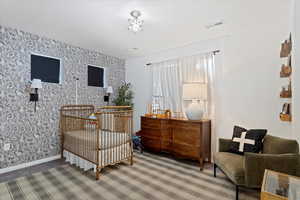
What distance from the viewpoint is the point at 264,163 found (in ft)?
5.68

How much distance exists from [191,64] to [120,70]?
2222 millimetres

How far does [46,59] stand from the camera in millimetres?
3264

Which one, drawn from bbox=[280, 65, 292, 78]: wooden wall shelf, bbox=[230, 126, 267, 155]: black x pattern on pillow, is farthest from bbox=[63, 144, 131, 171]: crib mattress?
bbox=[280, 65, 292, 78]: wooden wall shelf

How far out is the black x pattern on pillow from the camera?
216 centimetres

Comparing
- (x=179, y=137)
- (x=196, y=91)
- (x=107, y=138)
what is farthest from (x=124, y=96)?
(x=196, y=91)

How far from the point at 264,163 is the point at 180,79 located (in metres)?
2.30

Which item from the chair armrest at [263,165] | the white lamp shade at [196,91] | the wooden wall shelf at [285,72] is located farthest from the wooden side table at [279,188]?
the white lamp shade at [196,91]

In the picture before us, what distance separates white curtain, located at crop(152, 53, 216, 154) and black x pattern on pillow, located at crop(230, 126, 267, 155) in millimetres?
762

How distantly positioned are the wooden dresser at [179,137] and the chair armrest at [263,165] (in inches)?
41.1

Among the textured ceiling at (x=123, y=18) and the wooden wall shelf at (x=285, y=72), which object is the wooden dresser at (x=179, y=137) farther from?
the textured ceiling at (x=123, y=18)

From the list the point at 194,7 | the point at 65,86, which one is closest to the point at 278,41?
the point at 194,7

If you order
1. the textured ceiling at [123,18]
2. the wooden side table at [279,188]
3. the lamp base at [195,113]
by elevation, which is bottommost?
the wooden side table at [279,188]

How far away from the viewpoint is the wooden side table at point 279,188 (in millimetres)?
1091

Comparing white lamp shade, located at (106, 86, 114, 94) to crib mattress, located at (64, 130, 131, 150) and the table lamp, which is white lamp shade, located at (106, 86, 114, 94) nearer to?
crib mattress, located at (64, 130, 131, 150)
